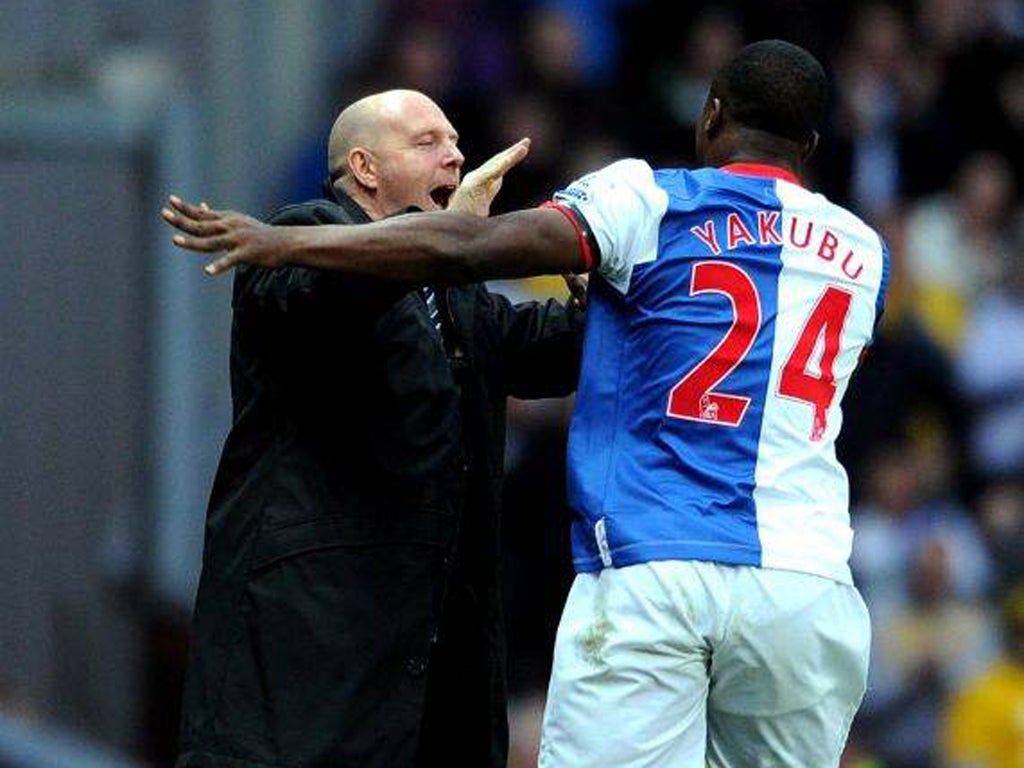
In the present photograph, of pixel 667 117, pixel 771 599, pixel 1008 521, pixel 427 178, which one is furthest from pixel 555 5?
pixel 771 599

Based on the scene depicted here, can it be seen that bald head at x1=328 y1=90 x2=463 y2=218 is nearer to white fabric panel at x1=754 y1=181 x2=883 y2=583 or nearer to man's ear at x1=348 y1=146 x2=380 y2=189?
man's ear at x1=348 y1=146 x2=380 y2=189

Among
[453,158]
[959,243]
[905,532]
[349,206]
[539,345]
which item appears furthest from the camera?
[959,243]

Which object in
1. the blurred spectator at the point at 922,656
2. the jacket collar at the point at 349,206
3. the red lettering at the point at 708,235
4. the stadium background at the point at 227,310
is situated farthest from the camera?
the stadium background at the point at 227,310

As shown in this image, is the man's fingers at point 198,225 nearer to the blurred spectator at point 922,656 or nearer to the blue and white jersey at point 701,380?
the blue and white jersey at point 701,380

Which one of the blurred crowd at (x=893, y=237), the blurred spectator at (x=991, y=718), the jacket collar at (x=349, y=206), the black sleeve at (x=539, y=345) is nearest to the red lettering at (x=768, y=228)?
the black sleeve at (x=539, y=345)

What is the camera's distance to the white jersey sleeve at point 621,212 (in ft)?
18.5

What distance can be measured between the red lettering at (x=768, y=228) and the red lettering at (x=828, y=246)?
0.38 ft

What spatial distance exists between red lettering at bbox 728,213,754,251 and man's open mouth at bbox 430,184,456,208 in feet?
2.70

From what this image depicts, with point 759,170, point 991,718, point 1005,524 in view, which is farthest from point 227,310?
point 759,170

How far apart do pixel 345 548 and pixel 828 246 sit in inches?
49.0

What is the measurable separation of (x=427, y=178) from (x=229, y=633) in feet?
3.82

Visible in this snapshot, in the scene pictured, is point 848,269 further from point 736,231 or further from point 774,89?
point 774,89

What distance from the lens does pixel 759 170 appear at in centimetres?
587

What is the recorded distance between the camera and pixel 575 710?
18.5 ft
